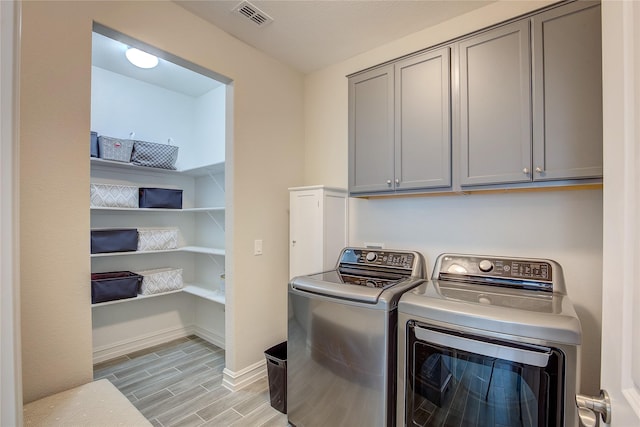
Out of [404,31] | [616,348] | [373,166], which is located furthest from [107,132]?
[616,348]

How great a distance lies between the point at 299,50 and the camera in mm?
2453

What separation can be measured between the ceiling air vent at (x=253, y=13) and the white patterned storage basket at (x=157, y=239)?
212 cm

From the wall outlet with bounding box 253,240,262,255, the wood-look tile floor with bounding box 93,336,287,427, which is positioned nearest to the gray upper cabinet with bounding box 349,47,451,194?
the wall outlet with bounding box 253,240,262,255

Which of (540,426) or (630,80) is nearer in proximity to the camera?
(630,80)

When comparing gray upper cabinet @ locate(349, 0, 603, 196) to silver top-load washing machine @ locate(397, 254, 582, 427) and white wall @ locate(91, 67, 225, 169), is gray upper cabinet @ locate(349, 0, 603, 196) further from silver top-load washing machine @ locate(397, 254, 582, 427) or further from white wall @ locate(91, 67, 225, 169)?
white wall @ locate(91, 67, 225, 169)

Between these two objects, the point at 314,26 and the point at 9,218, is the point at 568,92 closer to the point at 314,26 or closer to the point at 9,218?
the point at 314,26

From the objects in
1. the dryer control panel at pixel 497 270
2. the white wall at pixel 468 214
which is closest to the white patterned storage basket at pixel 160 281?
the white wall at pixel 468 214

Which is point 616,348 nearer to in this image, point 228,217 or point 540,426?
point 540,426

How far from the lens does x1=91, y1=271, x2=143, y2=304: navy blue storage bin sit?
2467 millimetres

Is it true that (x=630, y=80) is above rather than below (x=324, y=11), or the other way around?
below

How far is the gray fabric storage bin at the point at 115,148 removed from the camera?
2.57 meters

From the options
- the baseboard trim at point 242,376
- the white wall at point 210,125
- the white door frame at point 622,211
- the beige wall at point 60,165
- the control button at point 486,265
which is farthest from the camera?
the white wall at point 210,125

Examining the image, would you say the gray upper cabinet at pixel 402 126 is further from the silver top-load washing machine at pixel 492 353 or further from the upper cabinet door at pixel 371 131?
the silver top-load washing machine at pixel 492 353

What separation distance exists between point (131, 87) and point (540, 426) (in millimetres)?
4045
